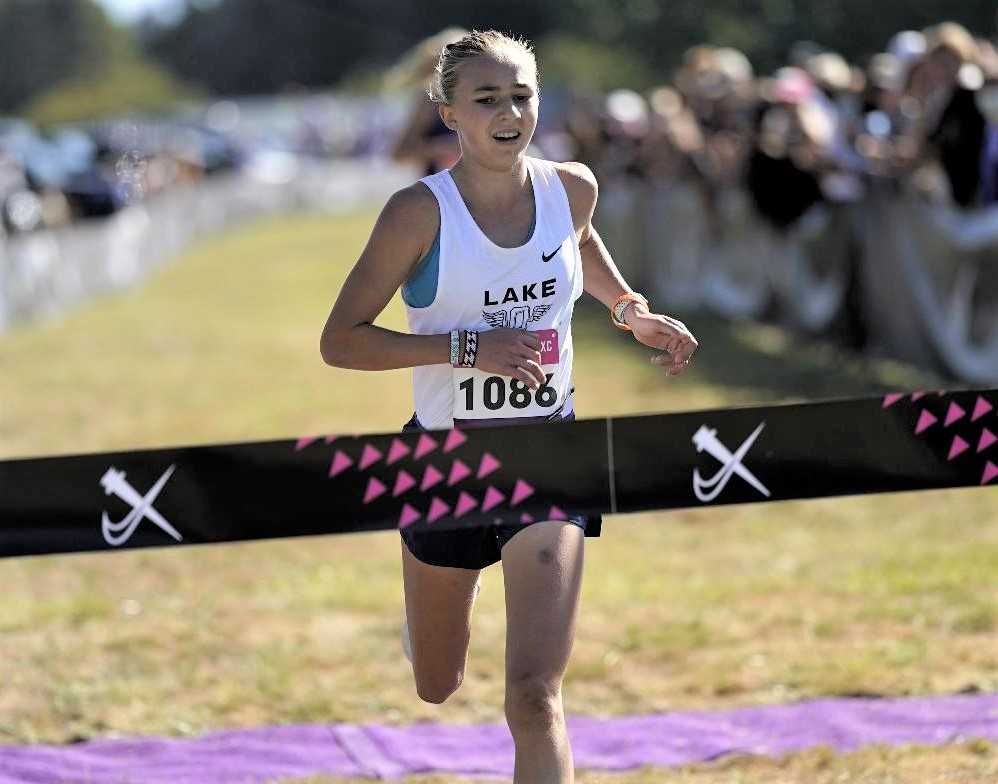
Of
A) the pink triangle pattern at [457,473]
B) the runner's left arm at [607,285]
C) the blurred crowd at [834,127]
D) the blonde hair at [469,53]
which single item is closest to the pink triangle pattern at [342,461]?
the pink triangle pattern at [457,473]

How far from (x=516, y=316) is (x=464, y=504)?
1.70 ft

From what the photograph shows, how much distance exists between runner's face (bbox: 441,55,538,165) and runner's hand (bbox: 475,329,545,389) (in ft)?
1.38

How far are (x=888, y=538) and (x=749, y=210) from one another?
757 cm

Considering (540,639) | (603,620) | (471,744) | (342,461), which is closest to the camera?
(342,461)

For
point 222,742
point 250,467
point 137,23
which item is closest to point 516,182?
point 250,467

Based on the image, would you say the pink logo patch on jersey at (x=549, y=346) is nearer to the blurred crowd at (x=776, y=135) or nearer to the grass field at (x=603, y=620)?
Result: the blurred crowd at (x=776, y=135)

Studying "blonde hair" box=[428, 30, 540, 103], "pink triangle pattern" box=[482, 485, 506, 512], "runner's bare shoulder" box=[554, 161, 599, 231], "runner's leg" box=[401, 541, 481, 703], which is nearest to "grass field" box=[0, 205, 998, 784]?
"runner's leg" box=[401, 541, 481, 703]

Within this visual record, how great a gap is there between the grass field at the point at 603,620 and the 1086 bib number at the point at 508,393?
130 centimetres

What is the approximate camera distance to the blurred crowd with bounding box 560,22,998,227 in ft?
32.1

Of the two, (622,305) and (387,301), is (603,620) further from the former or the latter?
(387,301)

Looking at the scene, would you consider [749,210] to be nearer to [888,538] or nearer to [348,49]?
[888,538]

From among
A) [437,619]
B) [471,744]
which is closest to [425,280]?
[437,619]

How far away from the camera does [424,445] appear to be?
3535mm

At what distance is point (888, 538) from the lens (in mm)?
7672
